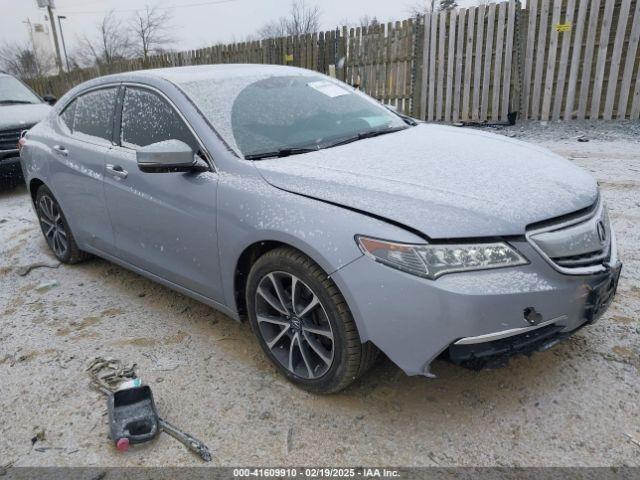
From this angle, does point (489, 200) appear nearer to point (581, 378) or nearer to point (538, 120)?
point (581, 378)

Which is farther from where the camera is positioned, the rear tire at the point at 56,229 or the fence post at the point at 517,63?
the fence post at the point at 517,63

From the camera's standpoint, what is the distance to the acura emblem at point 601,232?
7.42ft

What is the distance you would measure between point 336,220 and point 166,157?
1.04 meters

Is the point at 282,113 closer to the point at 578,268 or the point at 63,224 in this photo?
the point at 578,268

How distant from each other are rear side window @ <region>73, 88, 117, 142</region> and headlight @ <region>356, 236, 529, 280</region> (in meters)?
2.43

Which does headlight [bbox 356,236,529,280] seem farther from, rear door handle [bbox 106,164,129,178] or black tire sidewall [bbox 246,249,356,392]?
rear door handle [bbox 106,164,129,178]

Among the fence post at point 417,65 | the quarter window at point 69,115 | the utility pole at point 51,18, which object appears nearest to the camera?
the quarter window at point 69,115

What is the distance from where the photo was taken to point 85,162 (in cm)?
358

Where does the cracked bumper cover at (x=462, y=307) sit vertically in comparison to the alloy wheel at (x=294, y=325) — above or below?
above

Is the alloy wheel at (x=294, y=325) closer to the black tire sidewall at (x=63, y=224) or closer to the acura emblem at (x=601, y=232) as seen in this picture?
the acura emblem at (x=601, y=232)

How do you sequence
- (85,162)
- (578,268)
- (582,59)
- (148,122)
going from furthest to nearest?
(582,59)
(85,162)
(148,122)
(578,268)

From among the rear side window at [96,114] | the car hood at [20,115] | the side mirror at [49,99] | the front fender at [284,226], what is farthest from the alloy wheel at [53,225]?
the side mirror at [49,99]

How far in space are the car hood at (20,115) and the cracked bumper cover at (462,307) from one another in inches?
276

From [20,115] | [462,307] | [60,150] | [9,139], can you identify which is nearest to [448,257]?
[462,307]
